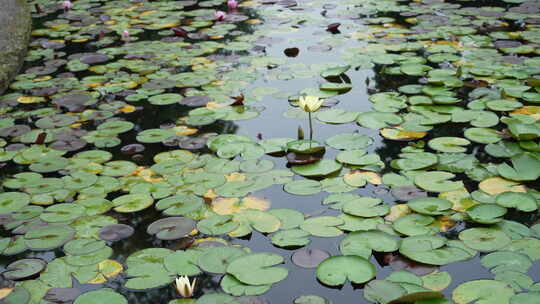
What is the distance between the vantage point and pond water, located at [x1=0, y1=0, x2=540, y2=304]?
2266 millimetres

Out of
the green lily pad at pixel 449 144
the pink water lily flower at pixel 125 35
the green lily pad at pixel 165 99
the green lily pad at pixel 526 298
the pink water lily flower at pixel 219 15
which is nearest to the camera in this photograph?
the green lily pad at pixel 526 298

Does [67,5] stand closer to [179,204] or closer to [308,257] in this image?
[179,204]

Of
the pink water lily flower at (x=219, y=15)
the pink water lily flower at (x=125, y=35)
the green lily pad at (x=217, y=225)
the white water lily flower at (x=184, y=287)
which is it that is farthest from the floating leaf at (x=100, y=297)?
the pink water lily flower at (x=219, y=15)

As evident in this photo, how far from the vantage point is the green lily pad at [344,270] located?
86.7 inches

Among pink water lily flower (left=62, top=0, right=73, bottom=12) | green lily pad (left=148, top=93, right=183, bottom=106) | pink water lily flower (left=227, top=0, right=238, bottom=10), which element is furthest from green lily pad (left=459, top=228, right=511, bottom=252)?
pink water lily flower (left=62, top=0, right=73, bottom=12)

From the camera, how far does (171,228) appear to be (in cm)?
258

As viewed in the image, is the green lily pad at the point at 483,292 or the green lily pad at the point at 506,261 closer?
the green lily pad at the point at 483,292

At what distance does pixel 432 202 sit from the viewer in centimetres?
263

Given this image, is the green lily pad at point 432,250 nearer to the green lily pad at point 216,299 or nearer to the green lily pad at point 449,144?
the green lily pad at point 216,299

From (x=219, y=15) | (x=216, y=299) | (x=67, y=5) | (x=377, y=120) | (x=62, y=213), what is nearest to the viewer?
(x=216, y=299)

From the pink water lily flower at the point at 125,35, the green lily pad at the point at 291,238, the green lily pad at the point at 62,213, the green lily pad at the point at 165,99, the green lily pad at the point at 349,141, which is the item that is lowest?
the green lily pad at the point at 291,238

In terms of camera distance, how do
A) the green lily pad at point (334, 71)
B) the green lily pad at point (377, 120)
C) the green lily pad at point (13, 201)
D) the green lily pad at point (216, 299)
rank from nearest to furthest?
1. the green lily pad at point (216, 299)
2. the green lily pad at point (13, 201)
3. the green lily pad at point (377, 120)
4. the green lily pad at point (334, 71)

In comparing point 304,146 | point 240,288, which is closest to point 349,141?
point 304,146

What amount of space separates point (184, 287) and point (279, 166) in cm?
105
